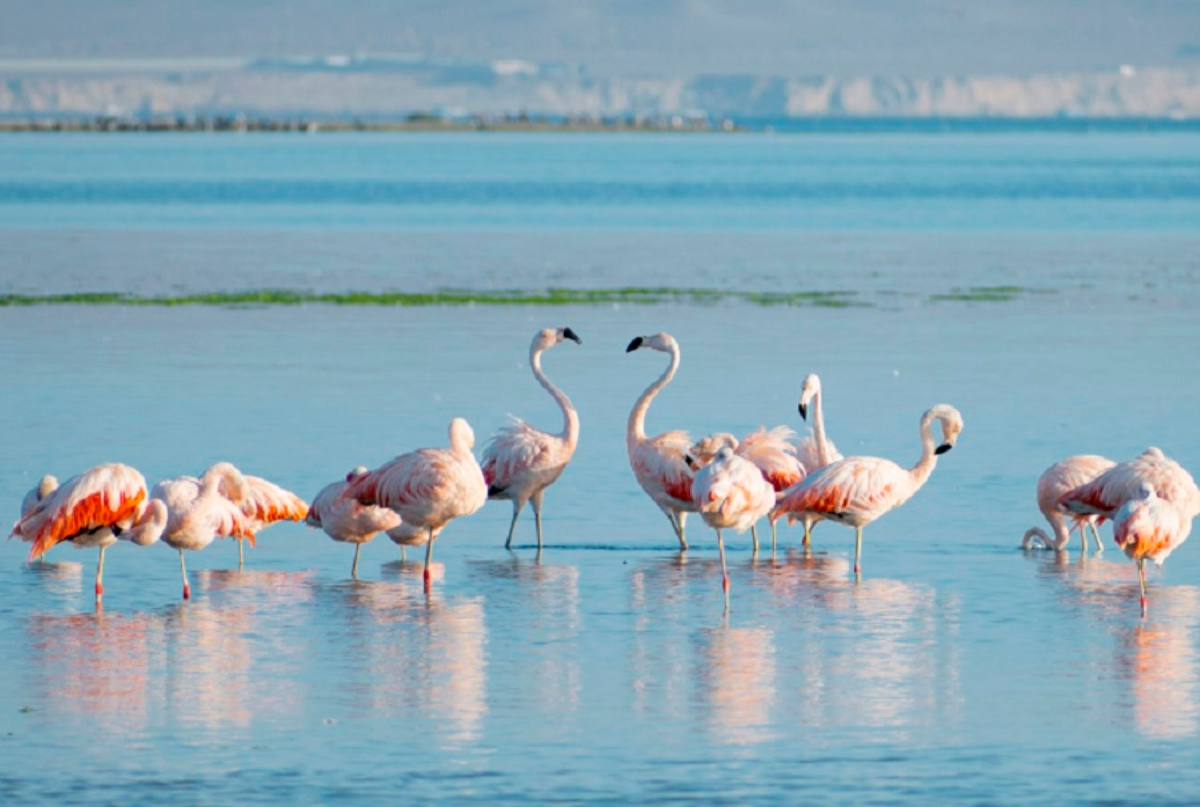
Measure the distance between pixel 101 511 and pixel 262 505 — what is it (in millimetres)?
1108

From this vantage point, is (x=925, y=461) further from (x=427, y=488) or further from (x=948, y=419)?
(x=427, y=488)

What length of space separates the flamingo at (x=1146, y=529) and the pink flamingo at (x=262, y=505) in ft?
14.4

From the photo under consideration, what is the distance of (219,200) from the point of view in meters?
66.2

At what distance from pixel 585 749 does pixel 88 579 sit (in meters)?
4.39

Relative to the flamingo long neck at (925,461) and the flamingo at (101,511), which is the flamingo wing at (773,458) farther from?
the flamingo at (101,511)

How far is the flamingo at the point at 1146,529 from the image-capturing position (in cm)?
1038

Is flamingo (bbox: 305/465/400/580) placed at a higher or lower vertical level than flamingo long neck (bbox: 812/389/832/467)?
lower

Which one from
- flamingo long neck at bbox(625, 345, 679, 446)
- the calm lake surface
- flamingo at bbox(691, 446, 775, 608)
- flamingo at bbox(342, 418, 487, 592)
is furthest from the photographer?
flamingo long neck at bbox(625, 345, 679, 446)

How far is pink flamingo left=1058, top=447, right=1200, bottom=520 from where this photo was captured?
1128cm

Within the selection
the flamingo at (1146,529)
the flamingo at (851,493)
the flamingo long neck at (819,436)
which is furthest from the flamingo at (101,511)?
the flamingo at (1146,529)

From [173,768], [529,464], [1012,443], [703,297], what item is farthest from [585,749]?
[703,297]

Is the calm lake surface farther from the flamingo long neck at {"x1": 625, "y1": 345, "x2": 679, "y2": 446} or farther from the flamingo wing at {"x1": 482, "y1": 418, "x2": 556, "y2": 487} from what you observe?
the flamingo long neck at {"x1": 625, "y1": 345, "x2": 679, "y2": 446}

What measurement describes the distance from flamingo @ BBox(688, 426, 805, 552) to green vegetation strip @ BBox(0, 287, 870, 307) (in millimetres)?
15739

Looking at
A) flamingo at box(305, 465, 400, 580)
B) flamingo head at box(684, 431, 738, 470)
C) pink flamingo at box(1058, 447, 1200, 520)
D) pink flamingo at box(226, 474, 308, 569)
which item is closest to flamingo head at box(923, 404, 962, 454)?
pink flamingo at box(1058, 447, 1200, 520)
